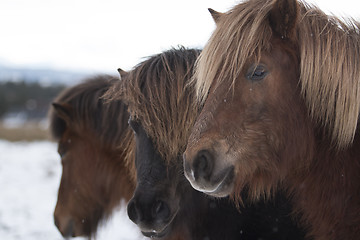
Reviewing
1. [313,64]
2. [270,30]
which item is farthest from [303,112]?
[270,30]

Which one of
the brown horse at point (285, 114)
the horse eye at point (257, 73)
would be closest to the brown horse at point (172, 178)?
the brown horse at point (285, 114)

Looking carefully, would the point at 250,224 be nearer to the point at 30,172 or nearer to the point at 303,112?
the point at 303,112

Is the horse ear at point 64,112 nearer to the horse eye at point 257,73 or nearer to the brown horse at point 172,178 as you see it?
the brown horse at point 172,178

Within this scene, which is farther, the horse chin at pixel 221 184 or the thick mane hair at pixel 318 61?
the thick mane hair at pixel 318 61

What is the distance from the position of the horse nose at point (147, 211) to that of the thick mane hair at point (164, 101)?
351 millimetres

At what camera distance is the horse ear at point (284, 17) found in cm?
192

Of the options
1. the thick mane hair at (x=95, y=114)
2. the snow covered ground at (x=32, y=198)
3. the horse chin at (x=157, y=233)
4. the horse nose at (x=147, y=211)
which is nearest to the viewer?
the horse nose at (x=147, y=211)

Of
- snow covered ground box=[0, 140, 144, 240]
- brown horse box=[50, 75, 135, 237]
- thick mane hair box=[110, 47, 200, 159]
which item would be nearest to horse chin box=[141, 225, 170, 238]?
thick mane hair box=[110, 47, 200, 159]

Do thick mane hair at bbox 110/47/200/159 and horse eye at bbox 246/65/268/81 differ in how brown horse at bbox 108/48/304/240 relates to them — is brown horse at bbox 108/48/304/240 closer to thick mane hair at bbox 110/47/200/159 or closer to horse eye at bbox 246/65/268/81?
thick mane hair at bbox 110/47/200/159

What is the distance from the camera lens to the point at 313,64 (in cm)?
196

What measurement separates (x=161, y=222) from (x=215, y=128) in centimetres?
90

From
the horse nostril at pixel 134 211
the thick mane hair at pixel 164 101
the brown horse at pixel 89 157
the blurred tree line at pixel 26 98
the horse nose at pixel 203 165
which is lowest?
the blurred tree line at pixel 26 98

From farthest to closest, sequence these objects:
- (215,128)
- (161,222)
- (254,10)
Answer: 1. (161,222)
2. (254,10)
3. (215,128)

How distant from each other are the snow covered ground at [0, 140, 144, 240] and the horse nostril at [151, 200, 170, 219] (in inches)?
46.7
